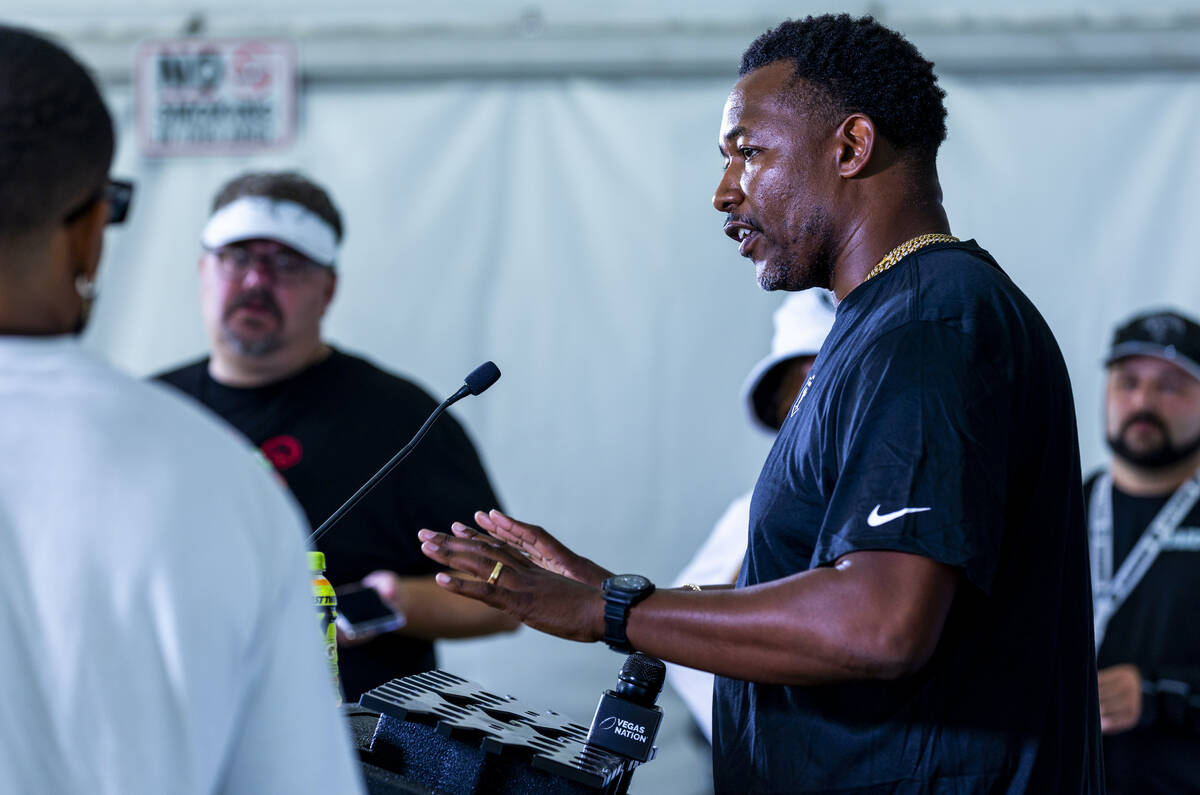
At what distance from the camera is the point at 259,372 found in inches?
121

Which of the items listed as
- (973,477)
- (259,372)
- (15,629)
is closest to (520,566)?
(973,477)

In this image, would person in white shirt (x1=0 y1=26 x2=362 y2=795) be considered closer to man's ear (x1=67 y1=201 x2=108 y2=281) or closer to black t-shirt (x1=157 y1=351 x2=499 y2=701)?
man's ear (x1=67 y1=201 x2=108 y2=281)

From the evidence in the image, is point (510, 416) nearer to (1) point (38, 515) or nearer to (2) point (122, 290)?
(2) point (122, 290)

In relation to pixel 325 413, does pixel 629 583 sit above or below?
below

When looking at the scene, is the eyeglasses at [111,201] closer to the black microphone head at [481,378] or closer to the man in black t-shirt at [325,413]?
the black microphone head at [481,378]

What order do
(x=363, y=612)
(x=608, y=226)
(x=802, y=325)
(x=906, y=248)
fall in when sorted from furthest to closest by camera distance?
(x=608, y=226), (x=802, y=325), (x=363, y=612), (x=906, y=248)

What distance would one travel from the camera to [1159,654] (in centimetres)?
324

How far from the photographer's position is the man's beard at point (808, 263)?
1.68m

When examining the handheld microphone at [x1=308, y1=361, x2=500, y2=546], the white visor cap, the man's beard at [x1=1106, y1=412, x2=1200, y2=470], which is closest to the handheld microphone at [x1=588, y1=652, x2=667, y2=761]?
the handheld microphone at [x1=308, y1=361, x2=500, y2=546]

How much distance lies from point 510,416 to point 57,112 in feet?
9.25

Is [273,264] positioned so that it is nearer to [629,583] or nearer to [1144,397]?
[629,583]

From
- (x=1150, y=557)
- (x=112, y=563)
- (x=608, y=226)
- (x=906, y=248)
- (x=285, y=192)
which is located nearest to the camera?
(x=112, y=563)

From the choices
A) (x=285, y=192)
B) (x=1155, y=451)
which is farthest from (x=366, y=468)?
(x=1155, y=451)

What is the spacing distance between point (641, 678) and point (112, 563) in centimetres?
74
